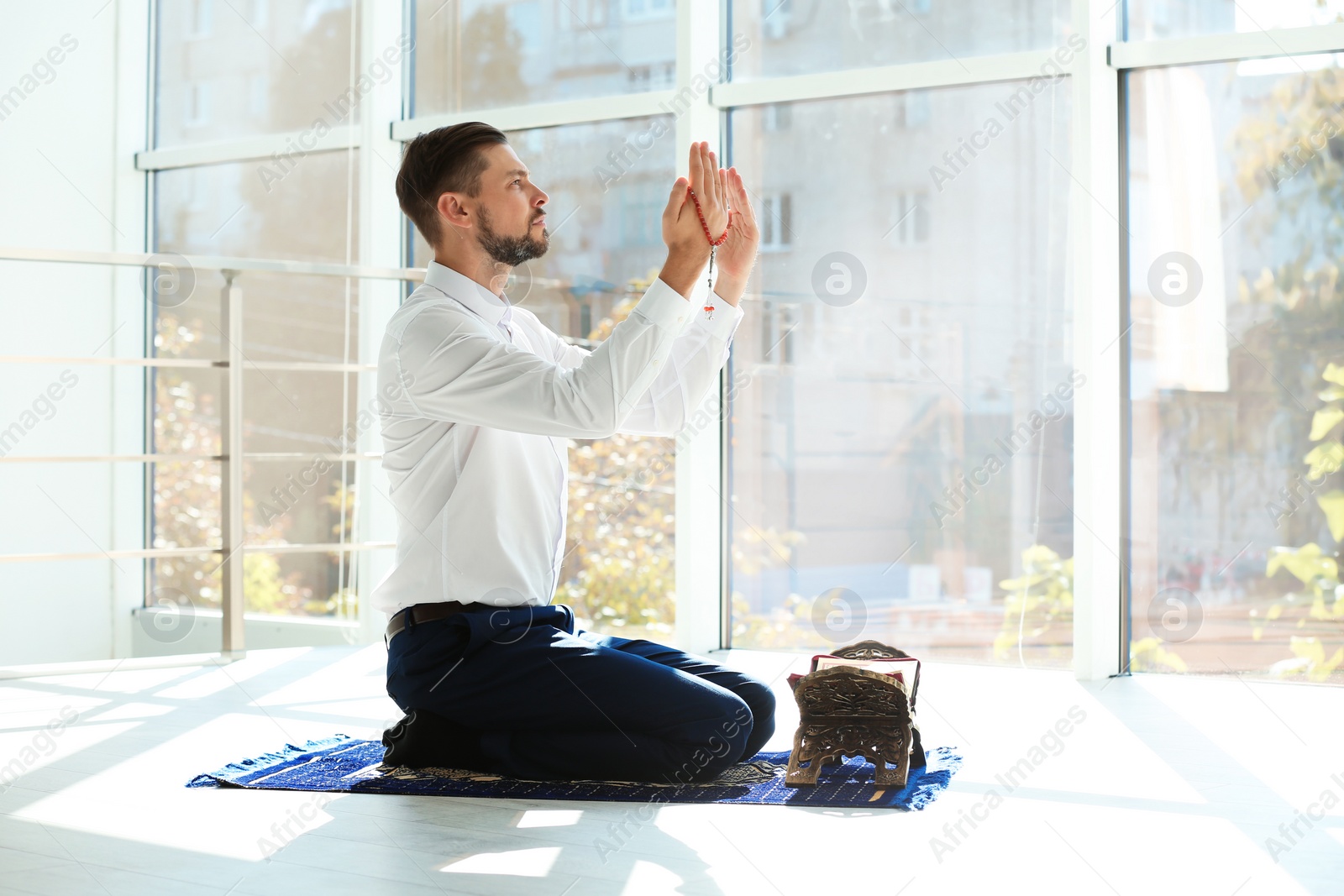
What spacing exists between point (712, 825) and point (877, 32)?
91.5 inches

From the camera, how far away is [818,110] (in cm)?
352

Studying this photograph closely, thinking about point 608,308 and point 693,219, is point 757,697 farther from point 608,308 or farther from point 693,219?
point 608,308

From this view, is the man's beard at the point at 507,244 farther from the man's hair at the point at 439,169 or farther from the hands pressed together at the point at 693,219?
the hands pressed together at the point at 693,219

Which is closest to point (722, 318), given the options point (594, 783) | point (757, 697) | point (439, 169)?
point (439, 169)

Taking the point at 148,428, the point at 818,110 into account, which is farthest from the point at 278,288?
the point at 818,110

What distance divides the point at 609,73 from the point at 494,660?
234 cm

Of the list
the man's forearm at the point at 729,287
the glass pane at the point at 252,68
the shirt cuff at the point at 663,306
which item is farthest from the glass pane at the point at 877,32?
the shirt cuff at the point at 663,306

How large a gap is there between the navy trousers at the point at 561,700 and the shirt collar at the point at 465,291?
473 mm

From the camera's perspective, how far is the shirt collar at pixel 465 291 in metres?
2.10

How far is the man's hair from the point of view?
2074 millimetres

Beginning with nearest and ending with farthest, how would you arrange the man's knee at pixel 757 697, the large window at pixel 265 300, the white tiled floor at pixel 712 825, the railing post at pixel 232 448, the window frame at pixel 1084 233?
1. the white tiled floor at pixel 712 825
2. the man's knee at pixel 757 697
3. the window frame at pixel 1084 233
4. the railing post at pixel 232 448
5. the large window at pixel 265 300

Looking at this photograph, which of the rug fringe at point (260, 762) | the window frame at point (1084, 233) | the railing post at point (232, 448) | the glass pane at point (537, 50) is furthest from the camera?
the glass pane at point (537, 50)

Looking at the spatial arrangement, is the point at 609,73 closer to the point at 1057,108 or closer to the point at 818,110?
the point at 818,110

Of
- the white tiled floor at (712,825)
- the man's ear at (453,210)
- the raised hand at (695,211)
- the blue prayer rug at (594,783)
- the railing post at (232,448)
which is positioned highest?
the man's ear at (453,210)
